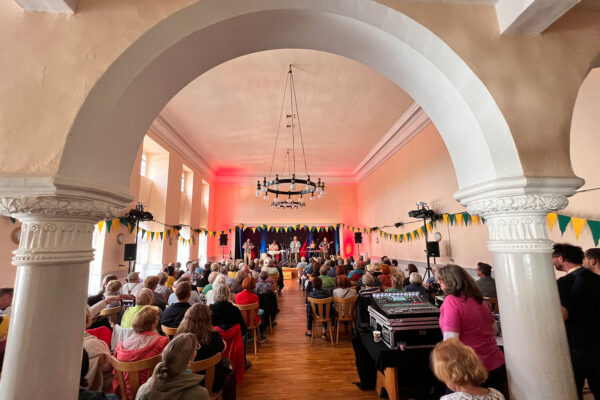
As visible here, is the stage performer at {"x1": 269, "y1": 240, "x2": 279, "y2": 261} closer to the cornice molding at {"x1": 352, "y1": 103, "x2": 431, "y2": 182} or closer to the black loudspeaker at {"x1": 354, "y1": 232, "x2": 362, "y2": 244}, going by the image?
the black loudspeaker at {"x1": 354, "y1": 232, "x2": 362, "y2": 244}

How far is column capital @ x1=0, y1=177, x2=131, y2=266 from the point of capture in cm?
110

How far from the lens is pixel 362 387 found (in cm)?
257

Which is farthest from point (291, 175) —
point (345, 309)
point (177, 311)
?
point (177, 311)

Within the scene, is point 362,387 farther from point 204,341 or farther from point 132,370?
point 132,370

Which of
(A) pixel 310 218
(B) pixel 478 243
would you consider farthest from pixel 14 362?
(A) pixel 310 218

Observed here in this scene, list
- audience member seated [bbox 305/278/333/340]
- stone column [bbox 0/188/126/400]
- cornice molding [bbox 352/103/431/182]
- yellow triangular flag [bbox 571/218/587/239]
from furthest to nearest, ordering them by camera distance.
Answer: cornice molding [bbox 352/103/431/182] < audience member seated [bbox 305/278/333/340] < yellow triangular flag [bbox 571/218/587/239] < stone column [bbox 0/188/126/400]

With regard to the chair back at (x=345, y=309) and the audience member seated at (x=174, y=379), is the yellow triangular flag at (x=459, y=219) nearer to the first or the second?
the chair back at (x=345, y=309)

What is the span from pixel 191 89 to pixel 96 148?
447cm

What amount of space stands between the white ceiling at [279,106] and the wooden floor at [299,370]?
4412 mm

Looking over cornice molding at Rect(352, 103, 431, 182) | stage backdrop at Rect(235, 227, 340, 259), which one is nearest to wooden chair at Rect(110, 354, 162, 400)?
cornice molding at Rect(352, 103, 431, 182)

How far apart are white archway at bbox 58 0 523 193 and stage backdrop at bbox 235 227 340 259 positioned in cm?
994

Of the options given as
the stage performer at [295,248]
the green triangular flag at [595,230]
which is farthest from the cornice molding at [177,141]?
the green triangular flag at [595,230]

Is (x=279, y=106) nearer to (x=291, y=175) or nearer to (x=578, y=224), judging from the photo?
(x=291, y=175)

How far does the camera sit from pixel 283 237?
1283 centimetres
